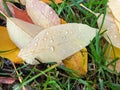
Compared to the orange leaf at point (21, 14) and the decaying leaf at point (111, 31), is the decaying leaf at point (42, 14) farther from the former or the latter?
the decaying leaf at point (111, 31)

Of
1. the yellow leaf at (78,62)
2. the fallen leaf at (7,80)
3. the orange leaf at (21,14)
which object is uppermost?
the orange leaf at (21,14)

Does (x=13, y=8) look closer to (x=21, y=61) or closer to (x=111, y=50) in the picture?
(x=21, y=61)

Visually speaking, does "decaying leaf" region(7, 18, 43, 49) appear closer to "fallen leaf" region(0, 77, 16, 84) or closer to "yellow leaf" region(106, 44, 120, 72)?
"fallen leaf" region(0, 77, 16, 84)

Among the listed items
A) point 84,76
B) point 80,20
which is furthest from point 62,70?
point 80,20

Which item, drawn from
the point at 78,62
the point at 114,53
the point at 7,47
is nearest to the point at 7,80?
the point at 7,47

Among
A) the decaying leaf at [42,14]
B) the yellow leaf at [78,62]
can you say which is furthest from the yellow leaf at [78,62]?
the decaying leaf at [42,14]

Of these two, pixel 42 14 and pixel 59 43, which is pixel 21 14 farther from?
pixel 59 43
